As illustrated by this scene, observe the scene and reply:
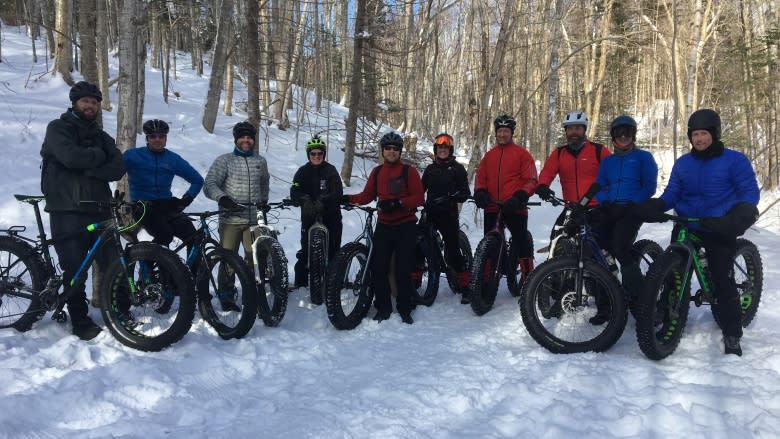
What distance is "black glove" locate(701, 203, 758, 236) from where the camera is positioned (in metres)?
3.50

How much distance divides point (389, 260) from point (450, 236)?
3.57 ft

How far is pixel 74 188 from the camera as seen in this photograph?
4059 millimetres

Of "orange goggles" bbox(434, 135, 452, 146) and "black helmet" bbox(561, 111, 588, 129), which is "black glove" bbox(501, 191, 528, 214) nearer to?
"black helmet" bbox(561, 111, 588, 129)

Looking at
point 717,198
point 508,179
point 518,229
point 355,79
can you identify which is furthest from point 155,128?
point 355,79

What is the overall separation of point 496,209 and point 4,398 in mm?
4661

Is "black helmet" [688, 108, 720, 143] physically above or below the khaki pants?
above

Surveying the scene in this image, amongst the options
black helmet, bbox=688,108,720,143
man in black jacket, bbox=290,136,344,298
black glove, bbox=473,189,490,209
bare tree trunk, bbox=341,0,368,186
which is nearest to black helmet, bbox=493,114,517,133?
black glove, bbox=473,189,490,209

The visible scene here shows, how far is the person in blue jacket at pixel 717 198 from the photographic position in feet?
12.2

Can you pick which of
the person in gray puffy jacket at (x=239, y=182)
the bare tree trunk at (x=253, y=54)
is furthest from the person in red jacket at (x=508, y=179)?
the bare tree trunk at (x=253, y=54)

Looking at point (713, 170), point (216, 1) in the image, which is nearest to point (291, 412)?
point (713, 170)

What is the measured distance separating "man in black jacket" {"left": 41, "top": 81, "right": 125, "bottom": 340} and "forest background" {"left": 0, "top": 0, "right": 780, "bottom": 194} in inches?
76.4

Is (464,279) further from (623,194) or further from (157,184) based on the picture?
(157,184)

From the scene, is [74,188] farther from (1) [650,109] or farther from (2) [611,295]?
(1) [650,109]

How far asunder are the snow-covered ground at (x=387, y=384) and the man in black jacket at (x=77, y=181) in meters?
0.52
